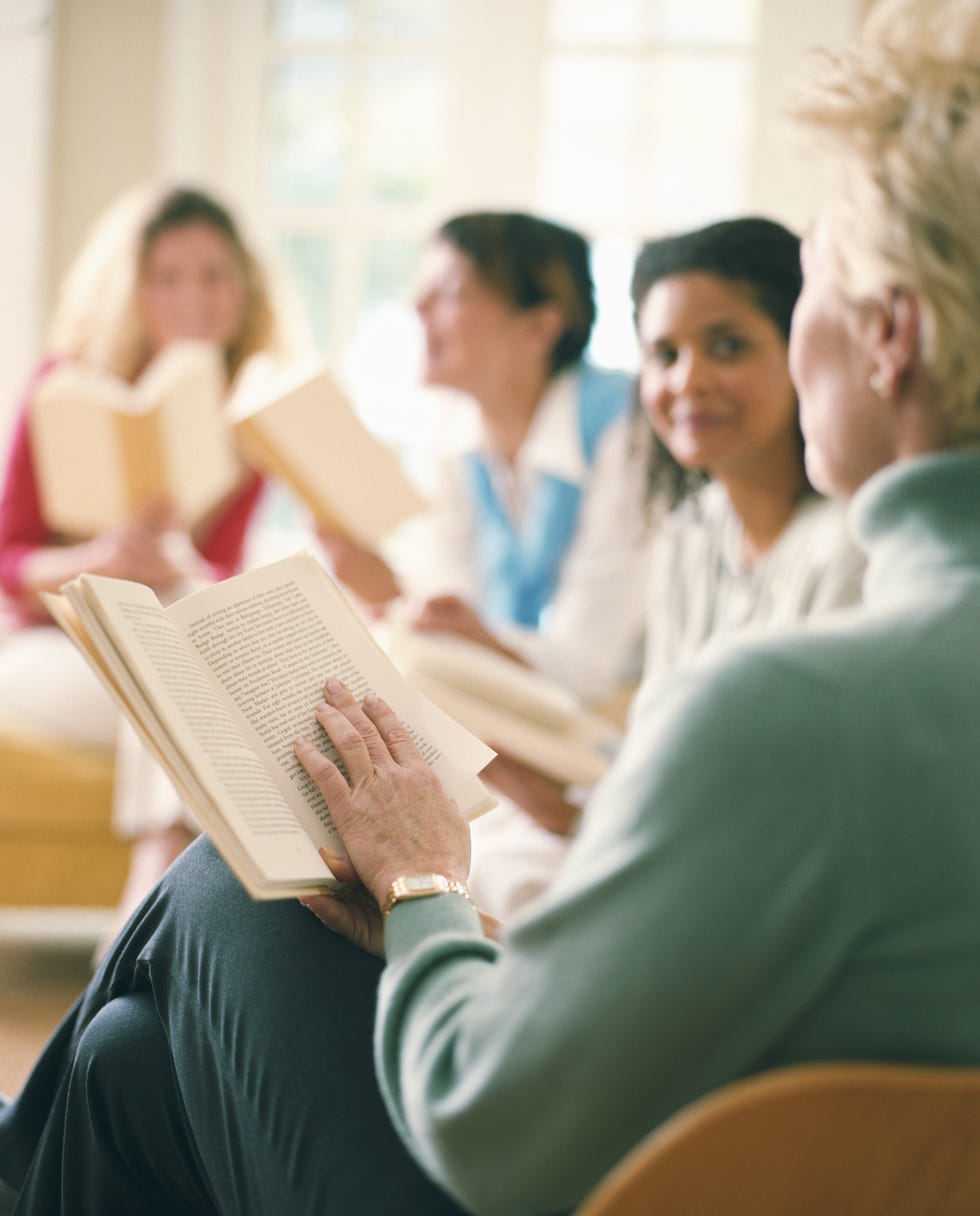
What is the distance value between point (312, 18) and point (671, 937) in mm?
3421

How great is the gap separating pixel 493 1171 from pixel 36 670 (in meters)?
1.88

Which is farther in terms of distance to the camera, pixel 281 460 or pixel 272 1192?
pixel 281 460

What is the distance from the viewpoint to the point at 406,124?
→ 11.8 ft

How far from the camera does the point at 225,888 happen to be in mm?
1023

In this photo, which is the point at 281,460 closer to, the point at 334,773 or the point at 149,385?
the point at 149,385

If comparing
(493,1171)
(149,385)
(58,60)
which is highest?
(58,60)

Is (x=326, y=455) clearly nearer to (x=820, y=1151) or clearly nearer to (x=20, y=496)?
(x=20, y=496)

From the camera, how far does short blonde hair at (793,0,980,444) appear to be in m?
0.74

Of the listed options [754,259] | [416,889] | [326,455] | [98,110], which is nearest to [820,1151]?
[416,889]

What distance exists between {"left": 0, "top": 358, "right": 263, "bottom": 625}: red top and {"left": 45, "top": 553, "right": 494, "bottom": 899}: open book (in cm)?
161

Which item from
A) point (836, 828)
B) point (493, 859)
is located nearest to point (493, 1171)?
point (836, 828)

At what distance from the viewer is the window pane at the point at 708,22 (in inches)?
134

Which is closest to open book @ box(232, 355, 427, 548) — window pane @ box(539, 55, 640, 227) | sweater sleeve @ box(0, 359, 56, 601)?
sweater sleeve @ box(0, 359, 56, 601)

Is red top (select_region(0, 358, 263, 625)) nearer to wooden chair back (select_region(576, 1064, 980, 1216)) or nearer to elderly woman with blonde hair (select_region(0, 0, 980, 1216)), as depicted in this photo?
elderly woman with blonde hair (select_region(0, 0, 980, 1216))
